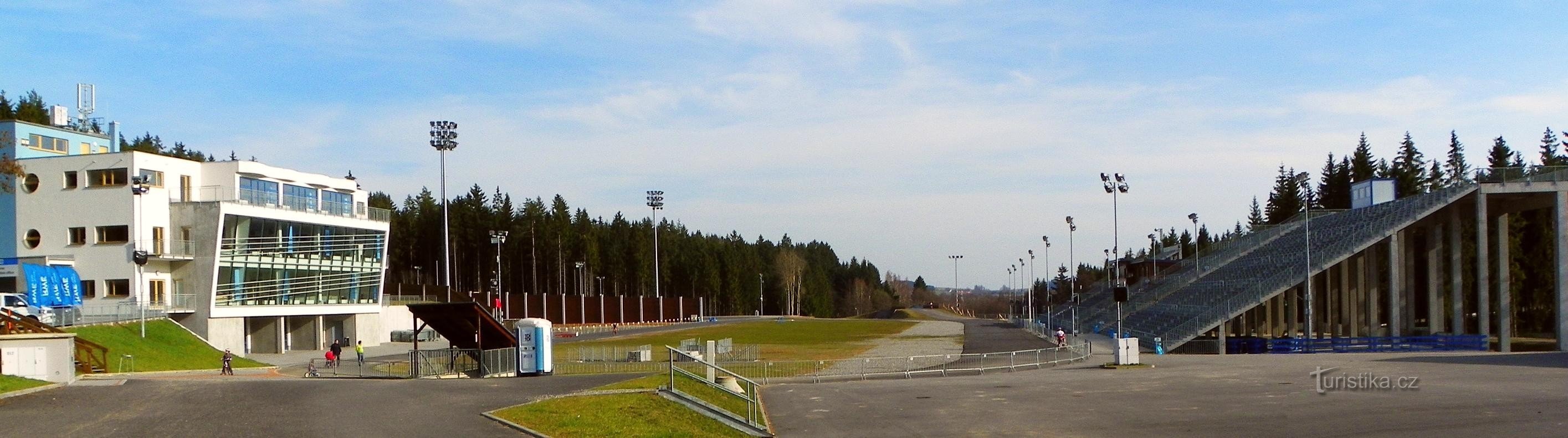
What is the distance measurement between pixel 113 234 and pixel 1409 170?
113 m

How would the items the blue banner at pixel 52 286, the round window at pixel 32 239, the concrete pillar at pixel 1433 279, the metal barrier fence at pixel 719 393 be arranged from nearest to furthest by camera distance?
the metal barrier fence at pixel 719 393 → the blue banner at pixel 52 286 → the round window at pixel 32 239 → the concrete pillar at pixel 1433 279

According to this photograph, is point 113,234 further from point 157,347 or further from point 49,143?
point 49,143

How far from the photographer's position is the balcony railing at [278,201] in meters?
68.1

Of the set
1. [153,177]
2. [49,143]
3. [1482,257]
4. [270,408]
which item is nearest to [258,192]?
[153,177]

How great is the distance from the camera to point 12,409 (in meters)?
26.0

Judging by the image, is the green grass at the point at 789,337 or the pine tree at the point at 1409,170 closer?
the green grass at the point at 789,337

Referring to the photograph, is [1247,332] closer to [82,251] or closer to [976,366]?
[976,366]

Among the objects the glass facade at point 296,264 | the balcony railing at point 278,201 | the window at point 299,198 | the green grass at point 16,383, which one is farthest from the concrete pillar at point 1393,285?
the window at point 299,198

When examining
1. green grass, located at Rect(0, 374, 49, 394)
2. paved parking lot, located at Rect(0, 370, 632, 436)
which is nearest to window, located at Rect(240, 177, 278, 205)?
paved parking lot, located at Rect(0, 370, 632, 436)

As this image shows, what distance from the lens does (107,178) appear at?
63656mm

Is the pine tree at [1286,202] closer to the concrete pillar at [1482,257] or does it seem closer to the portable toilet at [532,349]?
the concrete pillar at [1482,257]

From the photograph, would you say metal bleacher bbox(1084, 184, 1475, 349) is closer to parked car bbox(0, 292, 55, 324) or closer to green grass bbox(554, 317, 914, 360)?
green grass bbox(554, 317, 914, 360)

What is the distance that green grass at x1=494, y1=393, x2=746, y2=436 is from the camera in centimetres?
2202

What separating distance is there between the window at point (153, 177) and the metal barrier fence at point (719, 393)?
1793 inches
